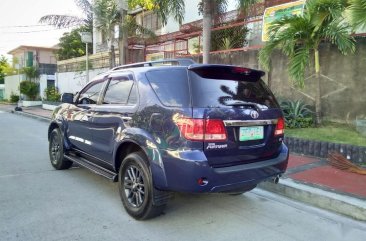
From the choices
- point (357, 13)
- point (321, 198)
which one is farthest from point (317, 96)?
point (321, 198)

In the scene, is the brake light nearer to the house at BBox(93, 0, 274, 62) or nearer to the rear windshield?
the rear windshield

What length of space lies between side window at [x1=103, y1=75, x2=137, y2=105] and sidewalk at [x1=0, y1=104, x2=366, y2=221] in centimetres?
258

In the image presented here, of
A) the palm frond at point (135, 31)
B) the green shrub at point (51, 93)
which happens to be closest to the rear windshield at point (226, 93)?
the palm frond at point (135, 31)

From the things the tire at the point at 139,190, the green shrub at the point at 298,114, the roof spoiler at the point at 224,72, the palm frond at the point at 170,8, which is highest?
the palm frond at the point at 170,8

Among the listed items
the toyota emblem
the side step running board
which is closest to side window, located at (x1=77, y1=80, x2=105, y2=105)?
the side step running board

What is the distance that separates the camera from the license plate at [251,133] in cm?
369

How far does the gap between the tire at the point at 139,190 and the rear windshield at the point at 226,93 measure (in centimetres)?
100

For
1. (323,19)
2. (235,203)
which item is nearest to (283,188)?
(235,203)

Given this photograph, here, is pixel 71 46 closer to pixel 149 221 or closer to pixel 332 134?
pixel 332 134

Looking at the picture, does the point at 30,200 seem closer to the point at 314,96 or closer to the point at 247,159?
the point at 247,159

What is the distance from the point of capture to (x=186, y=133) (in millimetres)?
3434

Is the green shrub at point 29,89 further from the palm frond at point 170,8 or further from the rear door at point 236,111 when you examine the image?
the rear door at point 236,111

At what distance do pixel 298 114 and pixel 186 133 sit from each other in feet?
19.7

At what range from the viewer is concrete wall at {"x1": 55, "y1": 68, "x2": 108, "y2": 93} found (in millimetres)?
21578
